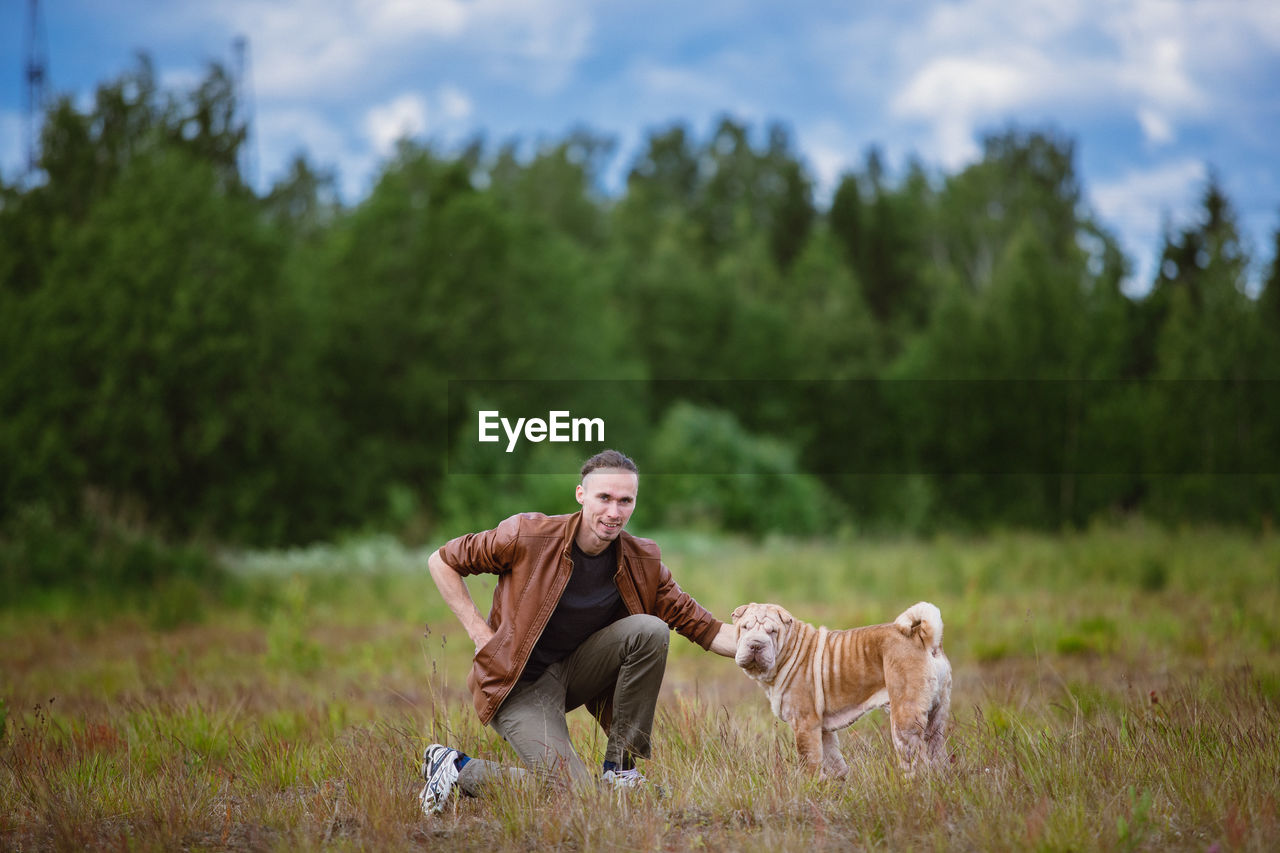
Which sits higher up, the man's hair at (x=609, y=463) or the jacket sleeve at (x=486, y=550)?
the man's hair at (x=609, y=463)

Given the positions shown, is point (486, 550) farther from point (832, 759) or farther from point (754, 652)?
point (832, 759)

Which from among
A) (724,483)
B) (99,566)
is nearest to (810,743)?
(99,566)

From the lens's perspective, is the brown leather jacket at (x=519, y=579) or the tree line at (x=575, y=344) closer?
the brown leather jacket at (x=519, y=579)

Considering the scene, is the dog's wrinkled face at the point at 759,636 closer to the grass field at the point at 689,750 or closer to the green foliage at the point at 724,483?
the grass field at the point at 689,750

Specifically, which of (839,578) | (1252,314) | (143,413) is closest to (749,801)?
(839,578)

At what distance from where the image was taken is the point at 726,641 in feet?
18.2

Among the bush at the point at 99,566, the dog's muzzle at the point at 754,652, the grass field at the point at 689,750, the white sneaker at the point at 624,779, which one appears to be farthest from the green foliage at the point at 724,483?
the dog's muzzle at the point at 754,652

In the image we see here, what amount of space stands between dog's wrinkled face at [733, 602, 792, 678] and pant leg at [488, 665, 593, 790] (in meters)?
0.92

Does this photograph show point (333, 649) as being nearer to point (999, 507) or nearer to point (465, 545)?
point (465, 545)

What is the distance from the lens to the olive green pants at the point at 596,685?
5.40 meters

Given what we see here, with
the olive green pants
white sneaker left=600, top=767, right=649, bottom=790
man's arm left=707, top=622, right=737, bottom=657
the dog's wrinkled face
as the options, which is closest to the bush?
the olive green pants

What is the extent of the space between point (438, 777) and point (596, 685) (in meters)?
0.94

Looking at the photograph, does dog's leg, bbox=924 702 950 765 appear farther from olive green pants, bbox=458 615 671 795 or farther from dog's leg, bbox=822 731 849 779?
olive green pants, bbox=458 615 671 795

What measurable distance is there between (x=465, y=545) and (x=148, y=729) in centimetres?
299
